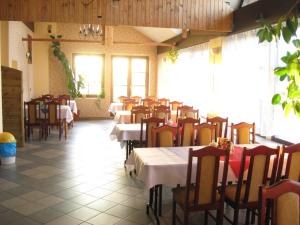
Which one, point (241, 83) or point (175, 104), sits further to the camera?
point (175, 104)

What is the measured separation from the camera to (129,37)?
39.1 feet

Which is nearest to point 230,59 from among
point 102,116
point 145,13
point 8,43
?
point 145,13

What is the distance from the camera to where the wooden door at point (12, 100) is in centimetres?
661

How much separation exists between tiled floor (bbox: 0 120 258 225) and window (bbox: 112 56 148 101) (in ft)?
17.6

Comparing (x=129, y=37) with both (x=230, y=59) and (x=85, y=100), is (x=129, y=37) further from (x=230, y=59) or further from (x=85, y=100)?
(x=230, y=59)

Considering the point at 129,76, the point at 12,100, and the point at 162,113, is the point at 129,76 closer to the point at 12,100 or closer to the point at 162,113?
Result: the point at 162,113

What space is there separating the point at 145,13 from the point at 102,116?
616cm

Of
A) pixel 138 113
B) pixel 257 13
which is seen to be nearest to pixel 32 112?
pixel 138 113

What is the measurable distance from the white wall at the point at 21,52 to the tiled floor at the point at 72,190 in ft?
8.28

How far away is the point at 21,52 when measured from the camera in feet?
29.4

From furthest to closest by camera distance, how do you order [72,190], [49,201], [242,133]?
[242,133], [72,190], [49,201]

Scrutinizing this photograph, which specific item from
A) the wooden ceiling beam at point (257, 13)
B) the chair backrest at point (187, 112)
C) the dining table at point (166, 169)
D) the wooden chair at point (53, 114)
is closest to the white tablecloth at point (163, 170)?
the dining table at point (166, 169)

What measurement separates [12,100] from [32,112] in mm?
1105

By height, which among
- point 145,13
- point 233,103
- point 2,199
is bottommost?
point 2,199
